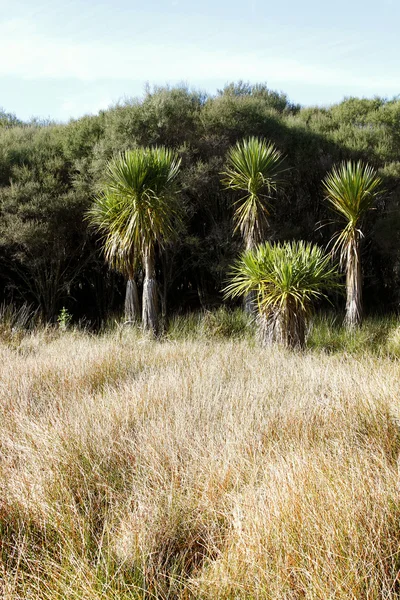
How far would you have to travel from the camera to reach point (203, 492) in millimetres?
3354

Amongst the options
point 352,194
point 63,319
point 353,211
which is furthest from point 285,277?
point 63,319

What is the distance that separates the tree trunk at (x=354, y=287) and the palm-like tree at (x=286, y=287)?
188cm

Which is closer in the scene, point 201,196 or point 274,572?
point 274,572

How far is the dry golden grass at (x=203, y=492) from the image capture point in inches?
102

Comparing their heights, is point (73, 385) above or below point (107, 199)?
below

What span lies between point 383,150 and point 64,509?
13.9m

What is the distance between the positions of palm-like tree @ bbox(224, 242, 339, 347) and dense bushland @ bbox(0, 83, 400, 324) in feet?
12.1

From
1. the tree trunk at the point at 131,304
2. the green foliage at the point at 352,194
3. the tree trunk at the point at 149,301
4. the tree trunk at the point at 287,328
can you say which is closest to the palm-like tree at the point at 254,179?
the green foliage at the point at 352,194

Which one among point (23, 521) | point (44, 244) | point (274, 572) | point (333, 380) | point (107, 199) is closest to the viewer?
point (274, 572)

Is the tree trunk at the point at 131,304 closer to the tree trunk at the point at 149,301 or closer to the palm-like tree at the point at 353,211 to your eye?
the tree trunk at the point at 149,301

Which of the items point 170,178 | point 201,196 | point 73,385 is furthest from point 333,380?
point 201,196

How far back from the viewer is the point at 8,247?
47.1ft

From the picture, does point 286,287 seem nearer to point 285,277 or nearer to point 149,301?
point 285,277

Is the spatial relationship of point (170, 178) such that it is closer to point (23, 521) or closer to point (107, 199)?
point (107, 199)
